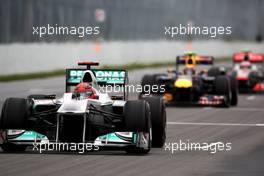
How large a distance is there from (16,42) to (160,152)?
22211 millimetres

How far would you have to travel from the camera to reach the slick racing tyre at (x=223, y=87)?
26.8 meters

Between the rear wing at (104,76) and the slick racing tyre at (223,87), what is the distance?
34.0 ft

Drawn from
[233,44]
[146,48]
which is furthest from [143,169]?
[233,44]

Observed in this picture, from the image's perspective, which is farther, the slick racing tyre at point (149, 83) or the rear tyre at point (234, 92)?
Result: the rear tyre at point (234, 92)

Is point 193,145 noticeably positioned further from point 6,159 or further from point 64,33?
point 64,33

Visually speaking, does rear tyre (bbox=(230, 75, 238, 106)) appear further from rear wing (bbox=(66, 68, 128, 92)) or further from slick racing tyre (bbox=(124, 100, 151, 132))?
slick racing tyre (bbox=(124, 100, 151, 132))

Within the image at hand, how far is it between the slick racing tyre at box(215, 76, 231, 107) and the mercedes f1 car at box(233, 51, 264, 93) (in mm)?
6953

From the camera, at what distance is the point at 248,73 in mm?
34250

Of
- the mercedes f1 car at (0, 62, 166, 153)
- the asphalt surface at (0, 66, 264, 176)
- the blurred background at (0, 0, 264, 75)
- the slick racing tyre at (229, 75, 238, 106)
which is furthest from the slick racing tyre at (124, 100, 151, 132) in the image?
the blurred background at (0, 0, 264, 75)

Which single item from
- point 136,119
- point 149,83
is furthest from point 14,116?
point 149,83

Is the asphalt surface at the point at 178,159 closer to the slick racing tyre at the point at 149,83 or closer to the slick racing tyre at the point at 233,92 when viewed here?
the slick racing tyre at the point at 149,83

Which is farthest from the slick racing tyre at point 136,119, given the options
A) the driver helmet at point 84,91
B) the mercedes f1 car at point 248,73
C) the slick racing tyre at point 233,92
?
the mercedes f1 car at point 248,73

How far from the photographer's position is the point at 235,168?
44.4ft

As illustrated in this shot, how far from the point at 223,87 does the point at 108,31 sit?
22683 mm
